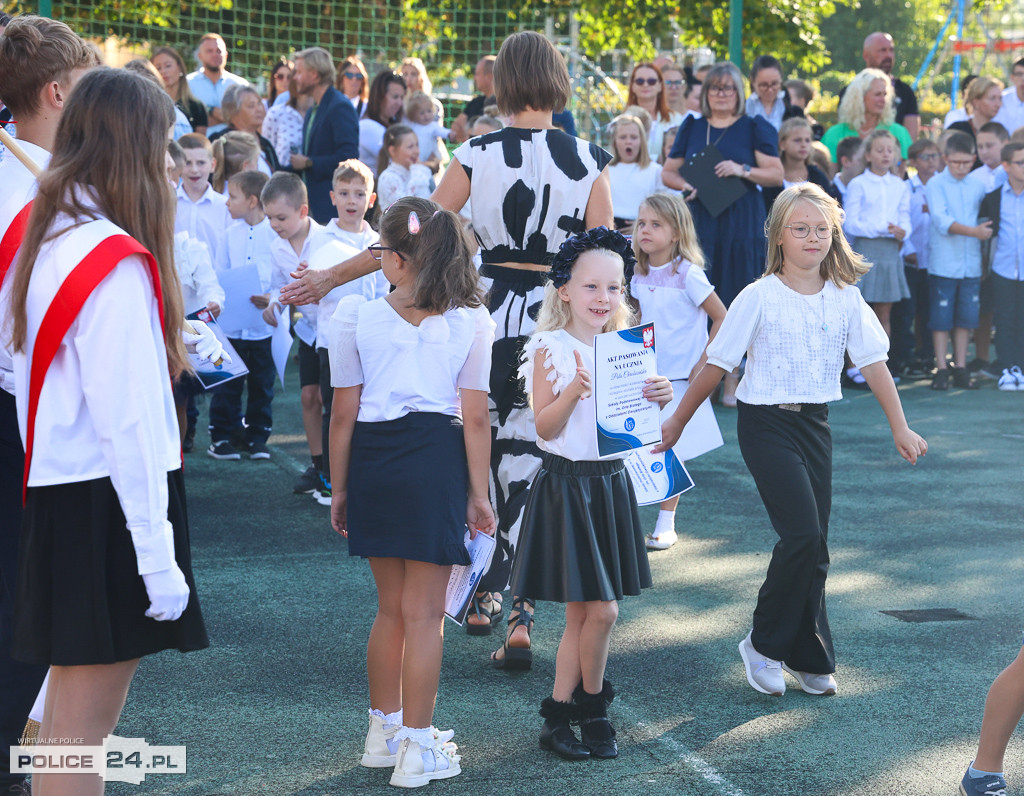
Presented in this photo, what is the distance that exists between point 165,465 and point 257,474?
4.89 m

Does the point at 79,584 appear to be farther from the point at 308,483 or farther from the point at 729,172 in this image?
the point at 729,172

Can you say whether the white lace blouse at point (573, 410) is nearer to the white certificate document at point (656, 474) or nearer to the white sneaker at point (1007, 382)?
the white certificate document at point (656, 474)

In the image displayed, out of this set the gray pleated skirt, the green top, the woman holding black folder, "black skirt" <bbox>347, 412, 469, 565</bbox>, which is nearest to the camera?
"black skirt" <bbox>347, 412, 469, 565</bbox>

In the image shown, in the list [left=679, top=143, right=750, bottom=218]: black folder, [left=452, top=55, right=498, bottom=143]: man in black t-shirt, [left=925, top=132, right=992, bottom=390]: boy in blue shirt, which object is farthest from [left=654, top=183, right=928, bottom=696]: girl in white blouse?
[left=452, top=55, right=498, bottom=143]: man in black t-shirt

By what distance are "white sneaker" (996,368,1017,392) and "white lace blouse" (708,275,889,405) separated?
273 inches

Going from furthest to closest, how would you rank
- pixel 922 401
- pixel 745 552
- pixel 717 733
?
pixel 922 401
pixel 745 552
pixel 717 733

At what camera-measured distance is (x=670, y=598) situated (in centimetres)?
509

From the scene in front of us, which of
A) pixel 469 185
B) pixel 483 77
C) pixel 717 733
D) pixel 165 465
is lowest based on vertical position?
pixel 717 733

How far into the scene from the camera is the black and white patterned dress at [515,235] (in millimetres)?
4246

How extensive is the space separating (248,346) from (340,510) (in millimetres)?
4252

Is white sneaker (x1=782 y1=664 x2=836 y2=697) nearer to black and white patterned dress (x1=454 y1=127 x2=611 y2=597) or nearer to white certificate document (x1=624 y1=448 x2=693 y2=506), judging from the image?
white certificate document (x1=624 y1=448 x2=693 y2=506)

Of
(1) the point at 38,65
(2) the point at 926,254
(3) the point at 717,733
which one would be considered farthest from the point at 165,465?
(2) the point at 926,254

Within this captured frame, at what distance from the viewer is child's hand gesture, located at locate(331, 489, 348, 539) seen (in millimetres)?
3525

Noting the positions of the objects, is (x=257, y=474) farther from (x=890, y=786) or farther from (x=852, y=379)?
(x=852, y=379)
